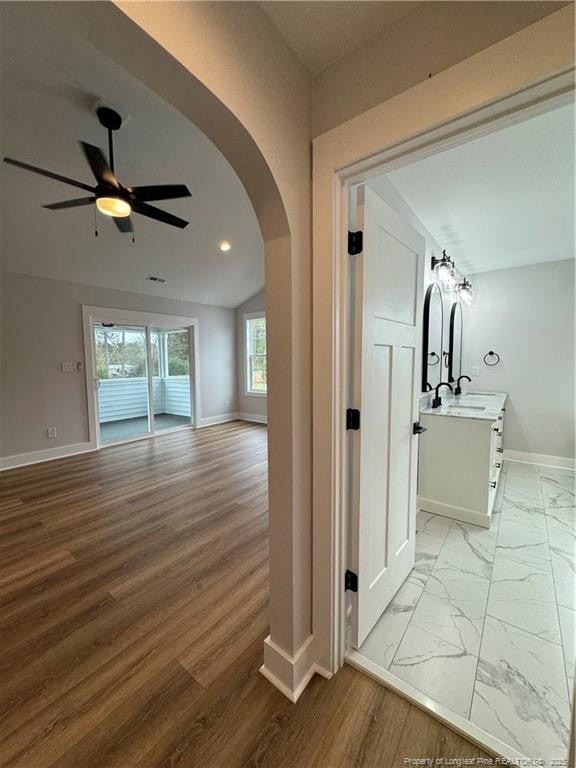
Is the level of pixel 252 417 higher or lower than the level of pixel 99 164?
lower

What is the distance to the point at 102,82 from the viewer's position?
1896mm

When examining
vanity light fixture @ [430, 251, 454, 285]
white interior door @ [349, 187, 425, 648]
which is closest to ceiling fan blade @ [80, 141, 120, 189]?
white interior door @ [349, 187, 425, 648]

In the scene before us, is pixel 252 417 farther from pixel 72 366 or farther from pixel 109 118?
pixel 109 118

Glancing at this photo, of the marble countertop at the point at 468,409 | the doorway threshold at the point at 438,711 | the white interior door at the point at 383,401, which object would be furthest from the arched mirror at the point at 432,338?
the doorway threshold at the point at 438,711

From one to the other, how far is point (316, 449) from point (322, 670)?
3.19ft

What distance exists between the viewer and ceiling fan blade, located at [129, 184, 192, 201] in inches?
86.3

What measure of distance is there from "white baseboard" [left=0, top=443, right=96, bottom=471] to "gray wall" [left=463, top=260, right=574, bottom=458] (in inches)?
228

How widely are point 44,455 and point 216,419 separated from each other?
2933 mm

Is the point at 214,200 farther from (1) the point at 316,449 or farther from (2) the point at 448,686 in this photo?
(2) the point at 448,686

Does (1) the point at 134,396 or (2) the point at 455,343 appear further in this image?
(1) the point at 134,396

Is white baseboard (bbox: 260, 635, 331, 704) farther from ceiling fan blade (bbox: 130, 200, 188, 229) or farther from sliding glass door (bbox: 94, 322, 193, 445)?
sliding glass door (bbox: 94, 322, 193, 445)

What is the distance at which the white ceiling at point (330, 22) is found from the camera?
0.96 metres

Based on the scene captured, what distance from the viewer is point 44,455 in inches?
163

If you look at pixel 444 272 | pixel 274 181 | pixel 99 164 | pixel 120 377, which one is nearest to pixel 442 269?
pixel 444 272
